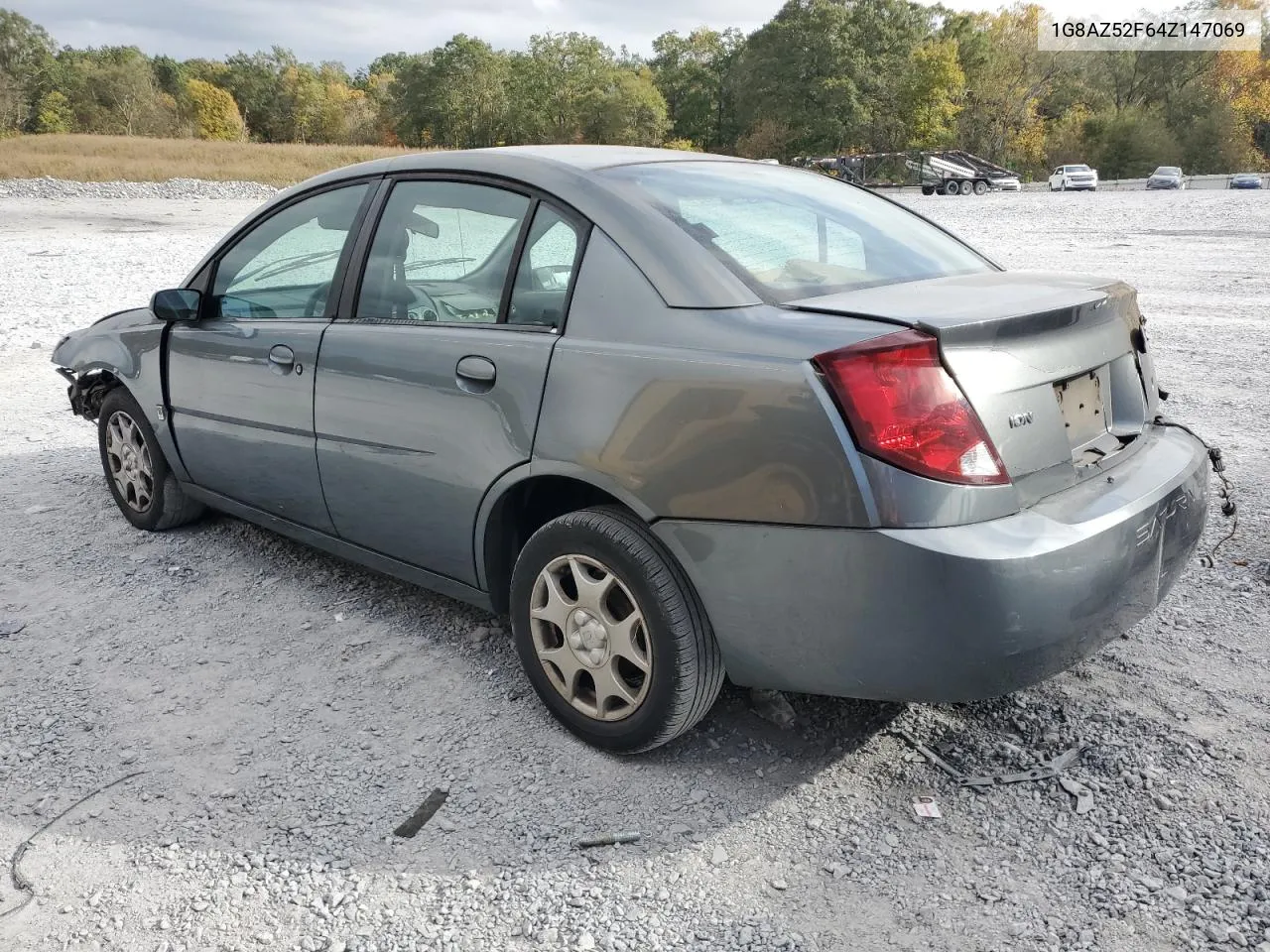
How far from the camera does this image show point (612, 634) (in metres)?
2.72

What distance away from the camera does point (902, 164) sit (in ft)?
171

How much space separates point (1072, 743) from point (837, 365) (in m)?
1.39

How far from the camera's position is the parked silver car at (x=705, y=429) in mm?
2252

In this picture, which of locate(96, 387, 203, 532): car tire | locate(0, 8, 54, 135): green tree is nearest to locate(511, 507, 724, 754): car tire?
locate(96, 387, 203, 532): car tire

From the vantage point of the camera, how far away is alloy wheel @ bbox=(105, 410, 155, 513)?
4637mm

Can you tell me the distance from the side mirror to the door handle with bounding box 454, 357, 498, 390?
5.43ft

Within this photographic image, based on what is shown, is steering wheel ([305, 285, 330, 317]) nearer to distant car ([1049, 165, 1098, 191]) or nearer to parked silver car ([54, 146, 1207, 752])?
parked silver car ([54, 146, 1207, 752])

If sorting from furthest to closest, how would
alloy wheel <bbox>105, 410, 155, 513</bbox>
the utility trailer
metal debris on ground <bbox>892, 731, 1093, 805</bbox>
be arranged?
the utility trailer → alloy wheel <bbox>105, 410, 155, 513</bbox> → metal debris on ground <bbox>892, 731, 1093, 805</bbox>

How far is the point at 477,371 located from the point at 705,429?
83 cm

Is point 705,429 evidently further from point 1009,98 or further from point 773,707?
point 1009,98

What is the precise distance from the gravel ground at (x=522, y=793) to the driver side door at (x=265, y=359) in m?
0.49

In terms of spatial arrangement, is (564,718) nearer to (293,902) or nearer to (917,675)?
(293,902)

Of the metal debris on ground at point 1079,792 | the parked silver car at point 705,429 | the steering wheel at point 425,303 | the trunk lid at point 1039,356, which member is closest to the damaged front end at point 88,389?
the parked silver car at point 705,429

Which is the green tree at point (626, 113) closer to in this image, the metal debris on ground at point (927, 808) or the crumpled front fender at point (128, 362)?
the crumpled front fender at point (128, 362)
